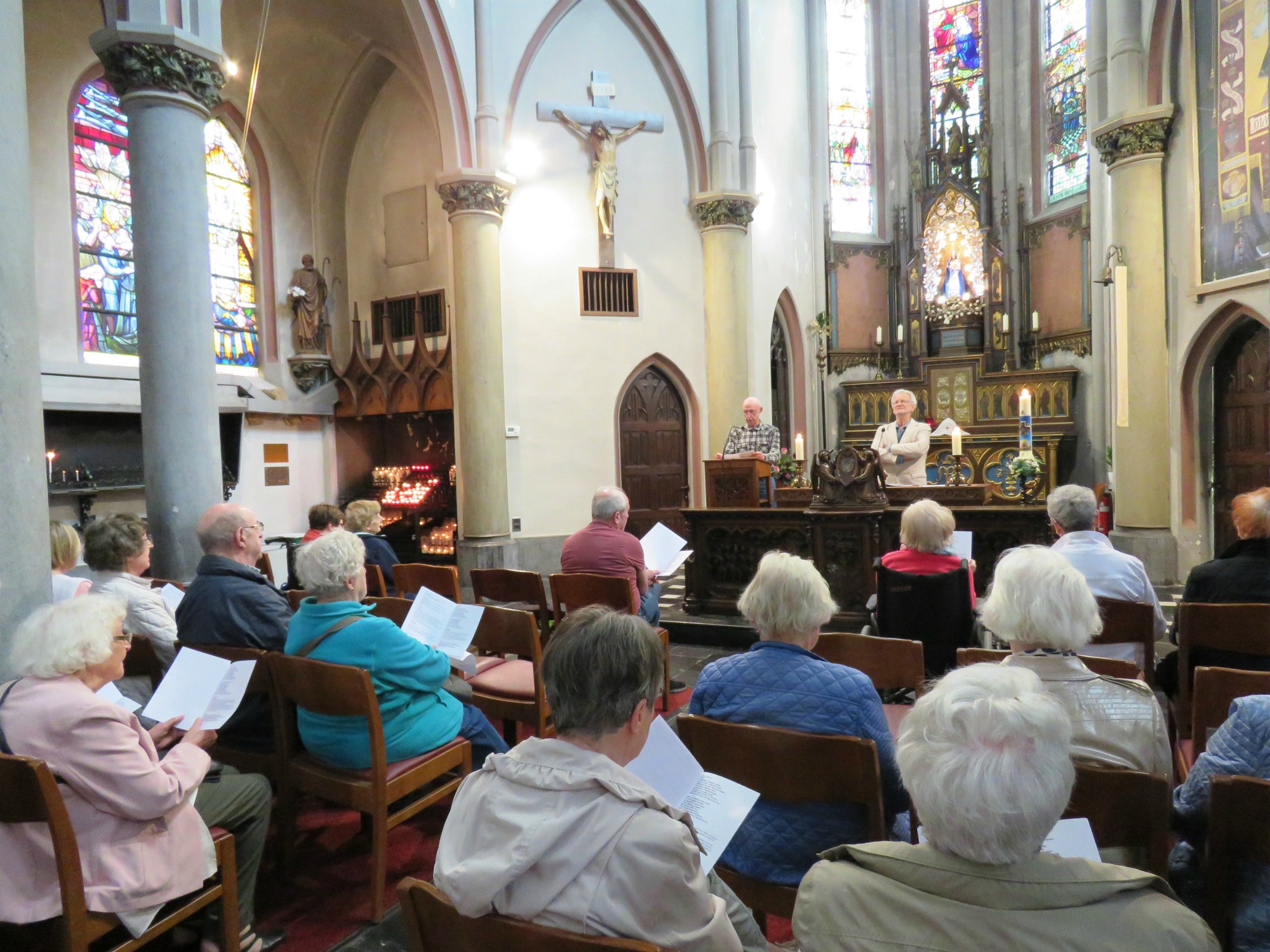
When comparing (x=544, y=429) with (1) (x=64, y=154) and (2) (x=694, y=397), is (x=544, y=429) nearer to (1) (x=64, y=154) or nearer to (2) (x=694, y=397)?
(2) (x=694, y=397)

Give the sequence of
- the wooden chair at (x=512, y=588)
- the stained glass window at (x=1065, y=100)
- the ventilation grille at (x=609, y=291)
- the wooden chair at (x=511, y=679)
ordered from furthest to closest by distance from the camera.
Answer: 1. the stained glass window at (x=1065, y=100)
2. the ventilation grille at (x=609, y=291)
3. the wooden chair at (x=512, y=588)
4. the wooden chair at (x=511, y=679)

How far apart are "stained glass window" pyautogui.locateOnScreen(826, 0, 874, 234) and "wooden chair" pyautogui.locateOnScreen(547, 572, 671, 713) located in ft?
40.8

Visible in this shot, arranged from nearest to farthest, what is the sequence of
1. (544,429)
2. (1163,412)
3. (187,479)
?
(187,479) → (1163,412) → (544,429)

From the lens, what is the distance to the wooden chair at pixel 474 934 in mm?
1168

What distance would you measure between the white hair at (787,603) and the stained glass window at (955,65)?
1473 cm

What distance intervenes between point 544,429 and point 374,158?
442cm

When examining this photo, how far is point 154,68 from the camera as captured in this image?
5508 millimetres

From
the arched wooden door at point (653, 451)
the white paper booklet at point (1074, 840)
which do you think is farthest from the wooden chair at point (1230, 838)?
the arched wooden door at point (653, 451)

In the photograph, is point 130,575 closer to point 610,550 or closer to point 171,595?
point 171,595

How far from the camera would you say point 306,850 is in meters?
3.27

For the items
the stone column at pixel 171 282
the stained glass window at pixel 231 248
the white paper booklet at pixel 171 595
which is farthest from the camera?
→ the stained glass window at pixel 231 248

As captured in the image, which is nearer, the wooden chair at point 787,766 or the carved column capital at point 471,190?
the wooden chair at point 787,766

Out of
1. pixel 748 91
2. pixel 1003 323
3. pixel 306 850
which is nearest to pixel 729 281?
pixel 748 91

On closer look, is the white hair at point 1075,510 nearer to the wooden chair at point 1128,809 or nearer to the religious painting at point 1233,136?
the wooden chair at point 1128,809
